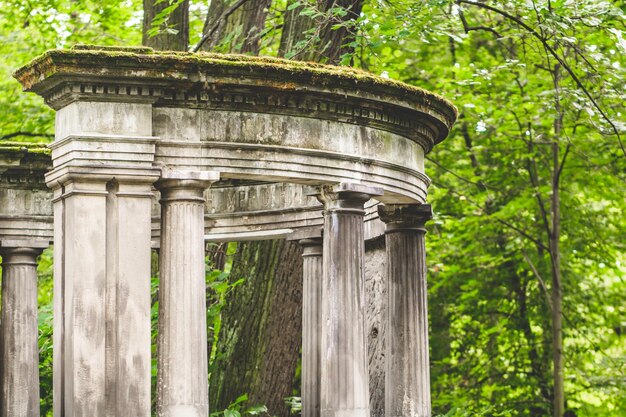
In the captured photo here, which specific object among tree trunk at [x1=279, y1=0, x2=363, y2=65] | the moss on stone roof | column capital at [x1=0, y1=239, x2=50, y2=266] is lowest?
column capital at [x1=0, y1=239, x2=50, y2=266]

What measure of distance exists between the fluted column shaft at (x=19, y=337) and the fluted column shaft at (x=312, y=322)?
14.1ft

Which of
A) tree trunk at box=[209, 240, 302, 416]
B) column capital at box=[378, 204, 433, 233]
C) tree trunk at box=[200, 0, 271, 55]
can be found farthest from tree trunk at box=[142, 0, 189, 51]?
column capital at box=[378, 204, 433, 233]

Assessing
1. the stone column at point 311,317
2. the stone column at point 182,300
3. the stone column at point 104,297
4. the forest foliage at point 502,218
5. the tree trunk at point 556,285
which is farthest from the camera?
the forest foliage at point 502,218

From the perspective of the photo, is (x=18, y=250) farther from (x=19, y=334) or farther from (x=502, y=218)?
(x=502, y=218)

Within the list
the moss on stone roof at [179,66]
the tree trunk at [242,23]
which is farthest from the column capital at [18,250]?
the tree trunk at [242,23]

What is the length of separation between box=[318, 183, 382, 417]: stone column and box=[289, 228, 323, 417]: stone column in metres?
3.58

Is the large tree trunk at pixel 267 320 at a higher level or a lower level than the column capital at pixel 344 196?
lower

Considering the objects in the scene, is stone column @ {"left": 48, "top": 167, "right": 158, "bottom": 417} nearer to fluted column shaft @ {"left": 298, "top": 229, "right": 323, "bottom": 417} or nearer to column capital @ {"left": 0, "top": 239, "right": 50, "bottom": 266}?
column capital @ {"left": 0, "top": 239, "right": 50, "bottom": 266}

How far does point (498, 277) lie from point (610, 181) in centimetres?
416

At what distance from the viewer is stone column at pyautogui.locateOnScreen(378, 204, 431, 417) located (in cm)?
1711

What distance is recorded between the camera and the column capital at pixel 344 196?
49.3 feet

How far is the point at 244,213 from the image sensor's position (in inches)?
766

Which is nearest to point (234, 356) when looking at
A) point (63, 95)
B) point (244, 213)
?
point (244, 213)

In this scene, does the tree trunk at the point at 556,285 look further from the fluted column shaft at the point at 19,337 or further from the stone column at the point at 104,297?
the stone column at the point at 104,297
